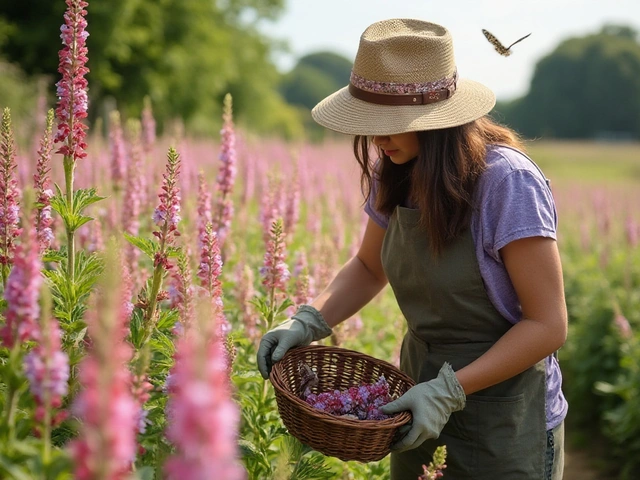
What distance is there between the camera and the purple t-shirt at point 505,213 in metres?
2.19

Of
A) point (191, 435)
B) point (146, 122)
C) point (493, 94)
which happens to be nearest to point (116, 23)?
point (146, 122)

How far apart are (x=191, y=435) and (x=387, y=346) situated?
3.78 meters

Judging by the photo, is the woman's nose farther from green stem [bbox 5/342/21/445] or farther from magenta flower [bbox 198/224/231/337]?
green stem [bbox 5/342/21/445]

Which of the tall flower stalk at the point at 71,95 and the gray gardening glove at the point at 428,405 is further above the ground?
the tall flower stalk at the point at 71,95

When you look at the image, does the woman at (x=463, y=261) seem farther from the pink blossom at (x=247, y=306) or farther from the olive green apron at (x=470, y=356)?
the pink blossom at (x=247, y=306)

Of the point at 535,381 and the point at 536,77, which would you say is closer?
the point at 535,381

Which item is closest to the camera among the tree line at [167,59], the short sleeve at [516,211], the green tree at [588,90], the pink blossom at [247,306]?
the short sleeve at [516,211]

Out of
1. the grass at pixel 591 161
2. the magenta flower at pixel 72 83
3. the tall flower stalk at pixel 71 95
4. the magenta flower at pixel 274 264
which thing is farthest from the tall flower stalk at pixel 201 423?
the grass at pixel 591 161

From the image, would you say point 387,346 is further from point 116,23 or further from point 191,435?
point 116,23

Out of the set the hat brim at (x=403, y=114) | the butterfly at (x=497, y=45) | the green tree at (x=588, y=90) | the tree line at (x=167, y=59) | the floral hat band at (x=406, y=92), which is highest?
the butterfly at (x=497, y=45)

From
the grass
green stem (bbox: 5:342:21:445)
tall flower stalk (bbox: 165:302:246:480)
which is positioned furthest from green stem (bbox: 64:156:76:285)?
Answer: the grass

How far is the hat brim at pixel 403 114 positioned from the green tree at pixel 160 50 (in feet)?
38.6

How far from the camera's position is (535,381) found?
8.10 ft

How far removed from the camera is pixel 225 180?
12.1 ft
